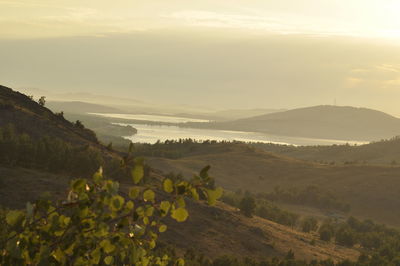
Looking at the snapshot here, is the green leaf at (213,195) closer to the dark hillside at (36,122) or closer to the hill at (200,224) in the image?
the hill at (200,224)

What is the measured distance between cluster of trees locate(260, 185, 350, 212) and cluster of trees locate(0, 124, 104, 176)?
55.8 ft

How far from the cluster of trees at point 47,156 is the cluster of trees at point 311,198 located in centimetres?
1700

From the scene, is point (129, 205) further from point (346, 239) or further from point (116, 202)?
point (346, 239)

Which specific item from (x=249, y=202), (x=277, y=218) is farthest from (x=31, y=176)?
(x=277, y=218)

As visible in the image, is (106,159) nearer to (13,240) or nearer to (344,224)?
(344,224)

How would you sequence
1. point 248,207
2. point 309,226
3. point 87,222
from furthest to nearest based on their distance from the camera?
point 309,226 → point 248,207 → point 87,222

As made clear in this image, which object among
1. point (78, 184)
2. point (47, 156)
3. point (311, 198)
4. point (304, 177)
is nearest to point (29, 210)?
point (78, 184)

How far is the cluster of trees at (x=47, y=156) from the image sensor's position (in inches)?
777

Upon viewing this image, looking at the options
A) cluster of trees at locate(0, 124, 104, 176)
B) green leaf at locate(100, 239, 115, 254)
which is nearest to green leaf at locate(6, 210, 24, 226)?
green leaf at locate(100, 239, 115, 254)

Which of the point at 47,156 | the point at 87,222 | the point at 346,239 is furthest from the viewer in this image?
the point at 346,239

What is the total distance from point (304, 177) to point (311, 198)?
819 centimetres

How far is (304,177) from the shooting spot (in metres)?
43.1

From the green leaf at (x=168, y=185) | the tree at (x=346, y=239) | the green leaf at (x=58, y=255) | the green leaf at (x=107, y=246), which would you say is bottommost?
the tree at (x=346, y=239)

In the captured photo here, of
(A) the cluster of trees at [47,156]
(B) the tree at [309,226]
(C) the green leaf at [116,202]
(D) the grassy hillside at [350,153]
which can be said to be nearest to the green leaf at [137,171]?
(C) the green leaf at [116,202]
